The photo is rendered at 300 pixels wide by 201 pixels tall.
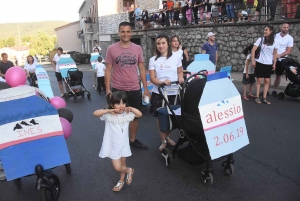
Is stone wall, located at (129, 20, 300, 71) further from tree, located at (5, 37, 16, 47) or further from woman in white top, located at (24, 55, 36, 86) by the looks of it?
tree, located at (5, 37, 16, 47)

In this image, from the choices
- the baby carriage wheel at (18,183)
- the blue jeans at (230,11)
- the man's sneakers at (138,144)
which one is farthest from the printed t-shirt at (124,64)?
the blue jeans at (230,11)

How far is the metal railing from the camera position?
11.7m

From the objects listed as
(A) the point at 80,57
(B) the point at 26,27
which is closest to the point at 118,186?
(A) the point at 80,57

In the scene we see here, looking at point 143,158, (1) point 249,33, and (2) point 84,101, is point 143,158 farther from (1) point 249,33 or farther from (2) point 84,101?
(1) point 249,33

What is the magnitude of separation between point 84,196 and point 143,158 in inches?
49.7

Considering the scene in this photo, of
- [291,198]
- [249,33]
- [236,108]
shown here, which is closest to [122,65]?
[236,108]

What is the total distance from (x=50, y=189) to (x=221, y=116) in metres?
2.12

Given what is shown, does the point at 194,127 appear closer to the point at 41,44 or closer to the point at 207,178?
the point at 207,178

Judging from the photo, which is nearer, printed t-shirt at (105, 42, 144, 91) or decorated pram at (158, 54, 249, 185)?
decorated pram at (158, 54, 249, 185)

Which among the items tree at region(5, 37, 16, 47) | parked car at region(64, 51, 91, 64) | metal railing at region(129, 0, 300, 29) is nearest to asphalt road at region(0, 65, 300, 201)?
metal railing at region(129, 0, 300, 29)

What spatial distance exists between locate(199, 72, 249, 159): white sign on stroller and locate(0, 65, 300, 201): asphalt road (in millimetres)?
528

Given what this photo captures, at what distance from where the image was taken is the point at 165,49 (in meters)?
4.41

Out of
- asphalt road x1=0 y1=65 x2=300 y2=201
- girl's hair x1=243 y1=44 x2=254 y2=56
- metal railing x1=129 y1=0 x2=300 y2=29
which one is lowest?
asphalt road x1=0 y1=65 x2=300 y2=201

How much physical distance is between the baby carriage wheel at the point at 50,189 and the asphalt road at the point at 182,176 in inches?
5.1
